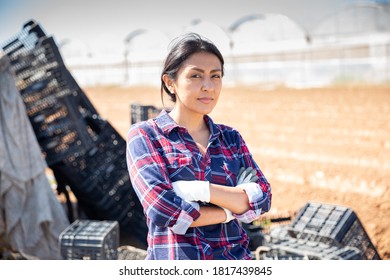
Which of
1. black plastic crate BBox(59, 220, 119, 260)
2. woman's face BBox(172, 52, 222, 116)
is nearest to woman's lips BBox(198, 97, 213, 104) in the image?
woman's face BBox(172, 52, 222, 116)

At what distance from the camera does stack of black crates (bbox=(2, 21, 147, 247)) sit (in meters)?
3.36

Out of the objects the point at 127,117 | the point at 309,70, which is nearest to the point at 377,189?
the point at 127,117

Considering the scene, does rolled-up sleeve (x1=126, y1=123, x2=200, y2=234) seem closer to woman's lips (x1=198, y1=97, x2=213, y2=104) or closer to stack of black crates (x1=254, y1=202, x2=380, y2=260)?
woman's lips (x1=198, y1=97, x2=213, y2=104)

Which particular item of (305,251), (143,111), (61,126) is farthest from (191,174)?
(61,126)

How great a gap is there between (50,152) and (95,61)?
16.7 metres

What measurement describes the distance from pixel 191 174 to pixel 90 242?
134cm

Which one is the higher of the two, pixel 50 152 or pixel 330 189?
pixel 50 152

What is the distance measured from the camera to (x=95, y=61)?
1952cm

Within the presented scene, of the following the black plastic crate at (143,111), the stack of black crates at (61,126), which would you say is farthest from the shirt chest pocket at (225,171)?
the stack of black crates at (61,126)

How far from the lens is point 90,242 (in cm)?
274

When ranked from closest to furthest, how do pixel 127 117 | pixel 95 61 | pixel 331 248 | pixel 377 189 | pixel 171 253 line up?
1. pixel 171 253
2. pixel 331 248
3. pixel 377 189
4. pixel 127 117
5. pixel 95 61

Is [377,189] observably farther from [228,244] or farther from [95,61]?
[95,61]

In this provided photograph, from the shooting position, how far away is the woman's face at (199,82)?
1601mm

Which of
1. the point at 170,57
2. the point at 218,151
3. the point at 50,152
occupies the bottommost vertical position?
the point at 50,152
